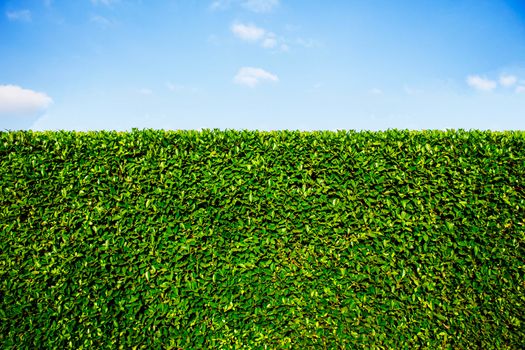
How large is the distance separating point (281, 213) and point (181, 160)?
1.44m

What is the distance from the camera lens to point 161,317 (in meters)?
3.91

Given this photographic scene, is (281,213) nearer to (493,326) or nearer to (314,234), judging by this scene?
(314,234)

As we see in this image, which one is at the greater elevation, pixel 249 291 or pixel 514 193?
pixel 514 193

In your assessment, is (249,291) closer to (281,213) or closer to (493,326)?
(281,213)

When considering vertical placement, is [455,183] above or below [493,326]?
above

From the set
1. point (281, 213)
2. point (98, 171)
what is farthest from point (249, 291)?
point (98, 171)

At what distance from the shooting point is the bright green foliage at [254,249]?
3.88 meters

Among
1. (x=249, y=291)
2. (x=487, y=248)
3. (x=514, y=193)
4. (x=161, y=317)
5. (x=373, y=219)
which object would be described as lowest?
(x=161, y=317)

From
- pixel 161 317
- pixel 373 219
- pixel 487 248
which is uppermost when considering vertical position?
pixel 373 219

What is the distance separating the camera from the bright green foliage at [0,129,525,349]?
153 inches

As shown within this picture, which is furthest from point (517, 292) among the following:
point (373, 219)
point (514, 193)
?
point (373, 219)

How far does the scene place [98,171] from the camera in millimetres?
3908

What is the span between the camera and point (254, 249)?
388 cm

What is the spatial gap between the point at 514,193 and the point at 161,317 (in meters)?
4.75
